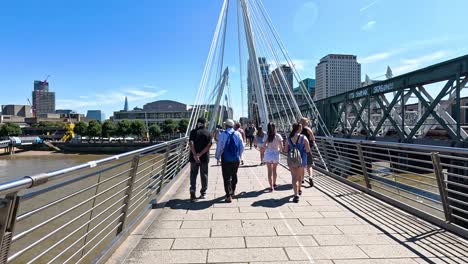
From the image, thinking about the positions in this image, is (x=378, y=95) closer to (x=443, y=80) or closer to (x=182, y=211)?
(x=443, y=80)

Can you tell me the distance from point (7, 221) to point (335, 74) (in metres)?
52.6

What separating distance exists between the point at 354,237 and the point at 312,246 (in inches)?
26.0

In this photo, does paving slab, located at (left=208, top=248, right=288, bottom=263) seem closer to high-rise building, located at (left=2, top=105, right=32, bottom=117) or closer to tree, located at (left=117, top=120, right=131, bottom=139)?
tree, located at (left=117, top=120, right=131, bottom=139)

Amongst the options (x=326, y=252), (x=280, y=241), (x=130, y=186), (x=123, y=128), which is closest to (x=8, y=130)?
(x=123, y=128)

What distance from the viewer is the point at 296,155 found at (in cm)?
649

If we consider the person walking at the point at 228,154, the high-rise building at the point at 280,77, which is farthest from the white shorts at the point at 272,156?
the high-rise building at the point at 280,77

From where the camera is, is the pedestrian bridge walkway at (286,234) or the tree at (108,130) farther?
the tree at (108,130)

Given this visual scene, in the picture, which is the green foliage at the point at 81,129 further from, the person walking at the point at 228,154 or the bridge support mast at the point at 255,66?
the person walking at the point at 228,154

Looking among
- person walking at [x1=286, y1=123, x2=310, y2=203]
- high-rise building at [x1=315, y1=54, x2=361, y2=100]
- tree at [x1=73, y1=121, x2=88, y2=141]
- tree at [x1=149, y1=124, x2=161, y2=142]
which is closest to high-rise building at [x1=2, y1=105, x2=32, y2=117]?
tree at [x1=73, y1=121, x2=88, y2=141]

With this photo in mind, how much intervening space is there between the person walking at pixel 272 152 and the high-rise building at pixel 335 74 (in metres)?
42.3

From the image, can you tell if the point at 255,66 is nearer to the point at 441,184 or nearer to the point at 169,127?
the point at 441,184

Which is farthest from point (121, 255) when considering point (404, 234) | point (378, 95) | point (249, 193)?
point (378, 95)

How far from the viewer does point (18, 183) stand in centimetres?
209

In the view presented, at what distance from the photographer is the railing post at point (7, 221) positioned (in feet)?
6.67
